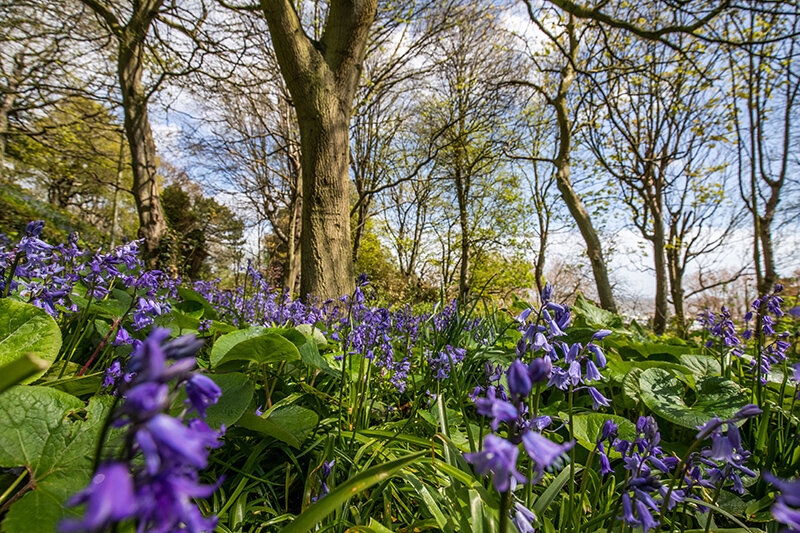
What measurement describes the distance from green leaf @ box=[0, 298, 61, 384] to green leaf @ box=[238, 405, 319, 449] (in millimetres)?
687

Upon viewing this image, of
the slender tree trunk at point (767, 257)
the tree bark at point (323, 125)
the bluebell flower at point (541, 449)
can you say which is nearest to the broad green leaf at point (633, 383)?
the bluebell flower at point (541, 449)

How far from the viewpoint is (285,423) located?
1.37 metres

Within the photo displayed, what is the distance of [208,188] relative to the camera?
1512 cm

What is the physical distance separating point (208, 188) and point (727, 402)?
17.2 metres

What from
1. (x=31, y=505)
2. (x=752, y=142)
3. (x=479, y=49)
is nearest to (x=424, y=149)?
(x=479, y=49)

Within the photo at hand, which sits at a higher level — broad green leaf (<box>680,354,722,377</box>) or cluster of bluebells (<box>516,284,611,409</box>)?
cluster of bluebells (<box>516,284,611,409</box>)

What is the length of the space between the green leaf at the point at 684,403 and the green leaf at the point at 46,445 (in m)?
2.13

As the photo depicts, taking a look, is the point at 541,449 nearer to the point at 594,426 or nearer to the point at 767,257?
the point at 594,426

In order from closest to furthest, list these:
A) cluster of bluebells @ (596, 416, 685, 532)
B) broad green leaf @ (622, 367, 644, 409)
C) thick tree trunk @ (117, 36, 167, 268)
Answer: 1. cluster of bluebells @ (596, 416, 685, 532)
2. broad green leaf @ (622, 367, 644, 409)
3. thick tree trunk @ (117, 36, 167, 268)

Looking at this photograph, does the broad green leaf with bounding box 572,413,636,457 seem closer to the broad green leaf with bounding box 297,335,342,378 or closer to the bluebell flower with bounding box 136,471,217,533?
the broad green leaf with bounding box 297,335,342,378

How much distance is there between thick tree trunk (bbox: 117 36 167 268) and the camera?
6879 millimetres

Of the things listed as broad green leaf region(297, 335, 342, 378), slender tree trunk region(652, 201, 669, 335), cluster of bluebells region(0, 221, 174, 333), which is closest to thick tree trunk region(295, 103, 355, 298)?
cluster of bluebells region(0, 221, 174, 333)

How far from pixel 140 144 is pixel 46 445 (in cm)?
812

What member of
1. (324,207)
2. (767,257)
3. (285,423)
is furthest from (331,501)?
(767,257)
